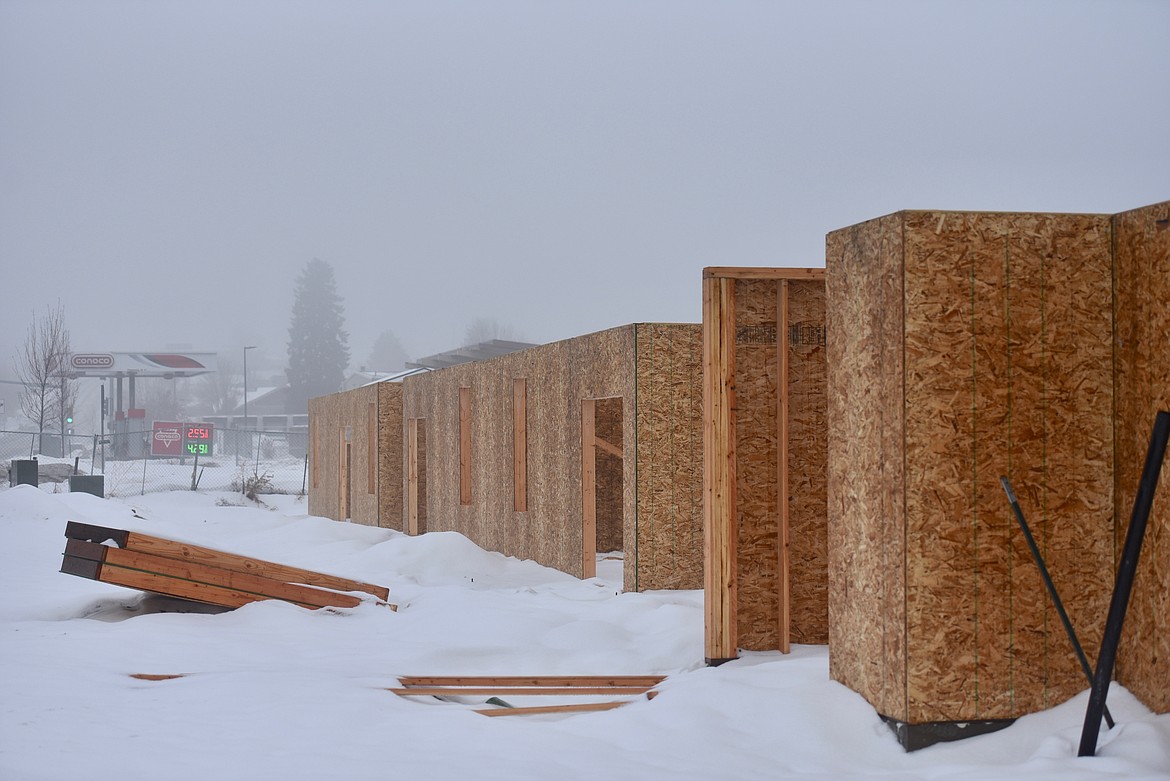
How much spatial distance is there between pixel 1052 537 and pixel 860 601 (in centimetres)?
116

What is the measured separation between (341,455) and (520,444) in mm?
12608

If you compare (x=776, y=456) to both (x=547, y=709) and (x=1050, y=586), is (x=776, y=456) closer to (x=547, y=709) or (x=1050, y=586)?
(x=547, y=709)

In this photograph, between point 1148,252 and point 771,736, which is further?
point 771,736

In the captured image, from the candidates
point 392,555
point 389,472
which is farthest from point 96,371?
point 392,555

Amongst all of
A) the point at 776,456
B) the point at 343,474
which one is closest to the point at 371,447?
the point at 343,474

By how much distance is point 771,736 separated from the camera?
6090 millimetres

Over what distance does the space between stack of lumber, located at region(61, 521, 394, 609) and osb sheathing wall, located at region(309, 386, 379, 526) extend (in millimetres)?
12598

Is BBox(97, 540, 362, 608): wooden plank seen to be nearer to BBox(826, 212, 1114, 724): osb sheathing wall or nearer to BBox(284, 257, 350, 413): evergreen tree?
BBox(826, 212, 1114, 724): osb sheathing wall

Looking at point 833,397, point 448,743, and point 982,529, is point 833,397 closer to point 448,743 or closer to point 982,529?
point 982,529

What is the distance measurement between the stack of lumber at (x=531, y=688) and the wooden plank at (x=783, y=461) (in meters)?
1.14

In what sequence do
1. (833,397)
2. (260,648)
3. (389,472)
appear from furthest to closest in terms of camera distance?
(389,472) → (260,648) → (833,397)

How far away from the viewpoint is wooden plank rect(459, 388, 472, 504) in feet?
60.4

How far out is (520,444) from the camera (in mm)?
15898

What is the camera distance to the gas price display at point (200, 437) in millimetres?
40588
